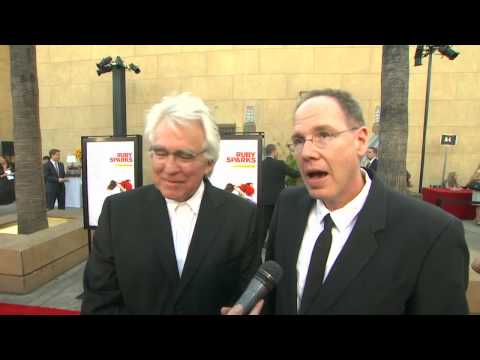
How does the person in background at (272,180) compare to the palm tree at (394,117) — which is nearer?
the palm tree at (394,117)

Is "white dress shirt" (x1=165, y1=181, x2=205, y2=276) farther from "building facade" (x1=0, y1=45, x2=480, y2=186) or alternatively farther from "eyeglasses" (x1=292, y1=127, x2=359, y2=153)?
"building facade" (x1=0, y1=45, x2=480, y2=186)

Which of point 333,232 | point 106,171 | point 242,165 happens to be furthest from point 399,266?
point 106,171

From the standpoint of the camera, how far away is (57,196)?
9.16 metres

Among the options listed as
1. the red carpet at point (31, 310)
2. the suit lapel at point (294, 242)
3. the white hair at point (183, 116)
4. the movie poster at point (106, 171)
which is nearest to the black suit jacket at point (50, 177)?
the red carpet at point (31, 310)

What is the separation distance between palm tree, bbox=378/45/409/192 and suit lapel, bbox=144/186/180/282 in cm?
299

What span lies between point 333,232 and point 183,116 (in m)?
0.87

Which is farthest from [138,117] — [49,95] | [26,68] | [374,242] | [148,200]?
[374,242]

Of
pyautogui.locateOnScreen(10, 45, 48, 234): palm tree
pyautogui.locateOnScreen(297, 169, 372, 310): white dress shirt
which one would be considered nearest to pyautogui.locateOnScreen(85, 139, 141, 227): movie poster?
pyautogui.locateOnScreen(10, 45, 48, 234): palm tree

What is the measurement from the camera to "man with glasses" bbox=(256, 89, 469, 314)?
4.06 feet

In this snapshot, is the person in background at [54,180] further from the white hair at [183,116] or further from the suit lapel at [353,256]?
the suit lapel at [353,256]

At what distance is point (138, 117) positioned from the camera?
479 inches

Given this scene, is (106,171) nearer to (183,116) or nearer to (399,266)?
(183,116)

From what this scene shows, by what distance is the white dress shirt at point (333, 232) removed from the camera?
1.38 metres

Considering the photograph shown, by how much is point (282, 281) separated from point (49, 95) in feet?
46.7
